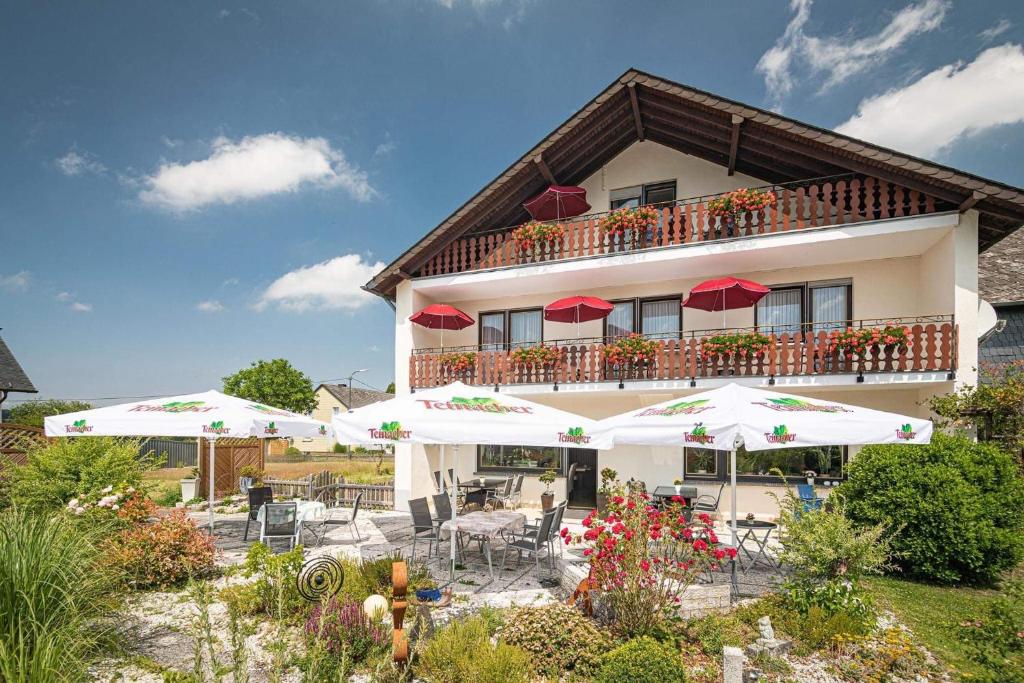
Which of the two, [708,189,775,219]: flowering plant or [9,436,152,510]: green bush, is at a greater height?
[708,189,775,219]: flowering plant

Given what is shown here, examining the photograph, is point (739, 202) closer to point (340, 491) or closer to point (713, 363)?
point (713, 363)

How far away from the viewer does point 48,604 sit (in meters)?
4.30

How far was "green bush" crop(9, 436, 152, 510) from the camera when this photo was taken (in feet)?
28.3

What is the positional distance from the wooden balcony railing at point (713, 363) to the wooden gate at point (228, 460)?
712 centimetres

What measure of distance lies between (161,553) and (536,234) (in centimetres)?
999

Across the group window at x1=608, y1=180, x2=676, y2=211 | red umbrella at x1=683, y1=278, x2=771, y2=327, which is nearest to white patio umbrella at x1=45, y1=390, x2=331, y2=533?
red umbrella at x1=683, y1=278, x2=771, y2=327

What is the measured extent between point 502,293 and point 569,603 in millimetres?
10291

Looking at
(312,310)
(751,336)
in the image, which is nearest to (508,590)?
(751,336)

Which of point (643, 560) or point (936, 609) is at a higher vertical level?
point (643, 560)

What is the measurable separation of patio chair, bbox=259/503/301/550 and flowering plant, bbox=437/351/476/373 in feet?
19.5

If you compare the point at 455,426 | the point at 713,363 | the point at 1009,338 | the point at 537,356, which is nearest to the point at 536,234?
the point at 537,356

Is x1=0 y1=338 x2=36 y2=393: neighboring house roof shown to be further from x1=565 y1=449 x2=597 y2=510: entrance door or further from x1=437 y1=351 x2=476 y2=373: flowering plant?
x1=565 y1=449 x2=597 y2=510: entrance door

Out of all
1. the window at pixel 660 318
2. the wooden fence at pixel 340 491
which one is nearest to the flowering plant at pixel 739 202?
the window at pixel 660 318

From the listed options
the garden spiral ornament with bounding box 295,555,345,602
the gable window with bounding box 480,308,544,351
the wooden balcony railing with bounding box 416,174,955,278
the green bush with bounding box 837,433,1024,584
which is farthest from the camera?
the gable window with bounding box 480,308,544,351
